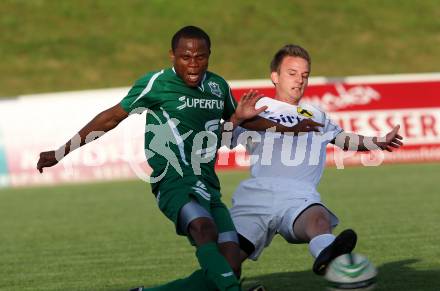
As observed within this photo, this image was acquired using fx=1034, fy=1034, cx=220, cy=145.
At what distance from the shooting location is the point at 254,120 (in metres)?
7.05

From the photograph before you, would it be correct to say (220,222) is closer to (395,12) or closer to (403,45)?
(403,45)

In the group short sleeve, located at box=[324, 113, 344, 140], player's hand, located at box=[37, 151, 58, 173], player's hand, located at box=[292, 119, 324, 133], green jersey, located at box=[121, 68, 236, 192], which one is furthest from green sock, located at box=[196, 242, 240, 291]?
short sleeve, located at box=[324, 113, 344, 140]

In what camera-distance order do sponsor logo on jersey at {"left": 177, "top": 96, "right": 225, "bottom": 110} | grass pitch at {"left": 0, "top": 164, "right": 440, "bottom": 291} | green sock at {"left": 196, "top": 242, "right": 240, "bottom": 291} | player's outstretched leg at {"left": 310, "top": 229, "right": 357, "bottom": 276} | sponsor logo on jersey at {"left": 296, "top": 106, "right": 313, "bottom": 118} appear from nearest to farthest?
1. green sock at {"left": 196, "top": 242, "right": 240, "bottom": 291}
2. player's outstretched leg at {"left": 310, "top": 229, "right": 357, "bottom": 276}
3. sponsor logo on jersey at {"left": 177, "top": 96, "right": 225, "bottom": 110}
4. sponsor logo on jersey at {"left": 296, "top": 106, "right": 313, "bottom": 118}
5. grass pitch at {"left": 0, "top": 164, "right": 440, "bottom": 291}

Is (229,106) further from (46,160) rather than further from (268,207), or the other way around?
(46,160)

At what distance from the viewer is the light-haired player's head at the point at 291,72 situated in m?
7.16

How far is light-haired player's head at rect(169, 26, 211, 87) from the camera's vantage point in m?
6.48

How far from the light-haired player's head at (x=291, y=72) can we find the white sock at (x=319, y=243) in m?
1.12

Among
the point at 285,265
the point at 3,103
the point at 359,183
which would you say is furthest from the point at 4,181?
the point at 285,265

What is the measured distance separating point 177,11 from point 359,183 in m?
22.9

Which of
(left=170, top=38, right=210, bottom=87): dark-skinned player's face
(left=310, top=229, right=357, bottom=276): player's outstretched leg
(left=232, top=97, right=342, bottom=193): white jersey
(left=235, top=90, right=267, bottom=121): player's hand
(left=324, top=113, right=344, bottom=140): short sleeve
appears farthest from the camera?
(left=324, top=113, right=344, bottom=140): short sleeve

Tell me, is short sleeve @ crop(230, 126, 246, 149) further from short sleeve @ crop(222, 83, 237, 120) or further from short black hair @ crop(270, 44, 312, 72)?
short black hair @ crop(270, 44, 312, 72)

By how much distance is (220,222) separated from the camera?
21.8 feet

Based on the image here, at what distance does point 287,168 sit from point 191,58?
3.74 feet

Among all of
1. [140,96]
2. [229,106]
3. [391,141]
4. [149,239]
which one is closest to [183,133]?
[140,96]
